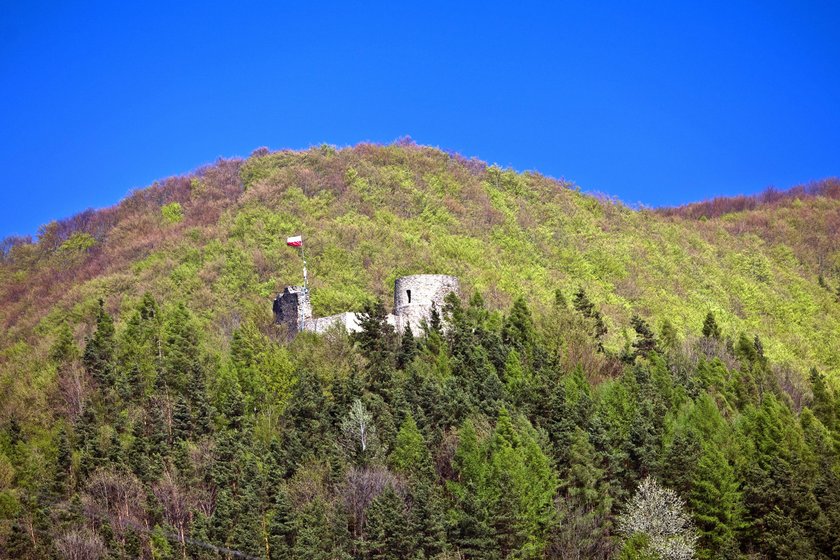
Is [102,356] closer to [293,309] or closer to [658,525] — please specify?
[293,309]

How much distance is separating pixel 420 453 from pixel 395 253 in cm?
4067

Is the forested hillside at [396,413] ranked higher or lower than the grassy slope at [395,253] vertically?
lower

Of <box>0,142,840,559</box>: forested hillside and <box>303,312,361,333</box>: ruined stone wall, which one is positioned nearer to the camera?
<box>0,142,840,559</box>: forested hillside

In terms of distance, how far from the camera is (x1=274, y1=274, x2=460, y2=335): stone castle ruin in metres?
64.6

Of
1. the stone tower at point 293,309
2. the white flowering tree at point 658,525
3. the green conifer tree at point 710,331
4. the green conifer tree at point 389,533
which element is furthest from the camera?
the green conifer tree at point 710,331

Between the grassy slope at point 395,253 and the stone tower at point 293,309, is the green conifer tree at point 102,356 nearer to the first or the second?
the grassy slope at point 395,253

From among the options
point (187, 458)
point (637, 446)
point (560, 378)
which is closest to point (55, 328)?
point (187, 458)

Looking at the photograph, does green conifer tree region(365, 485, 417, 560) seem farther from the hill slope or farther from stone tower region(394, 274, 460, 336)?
the hill slope

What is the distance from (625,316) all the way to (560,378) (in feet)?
100

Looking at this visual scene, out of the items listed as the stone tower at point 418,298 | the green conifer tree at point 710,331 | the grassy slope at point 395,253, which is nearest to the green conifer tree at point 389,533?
the stone tower at point 418,298

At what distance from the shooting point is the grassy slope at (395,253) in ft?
283

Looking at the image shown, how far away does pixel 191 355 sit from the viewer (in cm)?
6481

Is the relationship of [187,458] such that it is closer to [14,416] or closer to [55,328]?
[14,416]

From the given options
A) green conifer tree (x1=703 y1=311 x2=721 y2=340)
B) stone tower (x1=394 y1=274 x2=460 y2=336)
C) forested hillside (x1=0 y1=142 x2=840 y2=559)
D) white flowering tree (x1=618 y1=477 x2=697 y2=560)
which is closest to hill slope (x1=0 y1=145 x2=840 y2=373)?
forested hillside (x1=0 y1=142 x2=840 y2=559)
